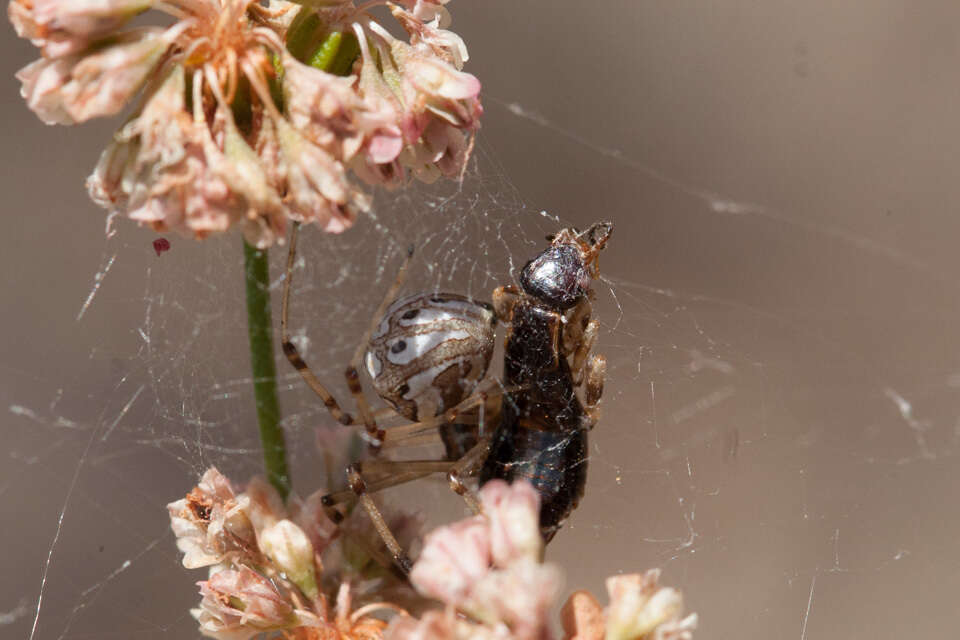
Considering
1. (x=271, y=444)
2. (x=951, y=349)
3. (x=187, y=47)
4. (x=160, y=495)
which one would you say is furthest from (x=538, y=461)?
(x=951, y=349)

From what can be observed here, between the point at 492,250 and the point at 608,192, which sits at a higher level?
the point at 492,250

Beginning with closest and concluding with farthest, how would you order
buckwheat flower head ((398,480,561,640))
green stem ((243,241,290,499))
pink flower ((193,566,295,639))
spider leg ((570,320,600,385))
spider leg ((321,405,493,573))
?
buckwheat flower head ((398,480,561,640)), pink flower ((193,566,295,639)), green stem ((243,241,290,499)), spider leg ((321,405,493,573)), spider leg ((570,320,600,385))

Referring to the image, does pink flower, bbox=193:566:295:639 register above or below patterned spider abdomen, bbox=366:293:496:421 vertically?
below

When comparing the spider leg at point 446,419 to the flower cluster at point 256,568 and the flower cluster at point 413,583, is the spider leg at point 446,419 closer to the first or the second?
the flower cluster at point 413,583

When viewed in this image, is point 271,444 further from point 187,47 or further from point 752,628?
point 752,628

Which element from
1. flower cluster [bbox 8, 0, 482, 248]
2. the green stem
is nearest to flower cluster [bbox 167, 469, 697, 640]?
the green stem

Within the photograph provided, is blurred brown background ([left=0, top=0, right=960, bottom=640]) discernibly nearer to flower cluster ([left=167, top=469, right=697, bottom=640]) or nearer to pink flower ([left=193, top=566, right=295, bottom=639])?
flower cluster ([left=167, top=469, right=697, bottom=640])

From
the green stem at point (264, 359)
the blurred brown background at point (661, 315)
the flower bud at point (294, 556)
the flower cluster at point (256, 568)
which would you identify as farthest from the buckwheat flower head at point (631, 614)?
the blurred brown background at point (661, 315)
